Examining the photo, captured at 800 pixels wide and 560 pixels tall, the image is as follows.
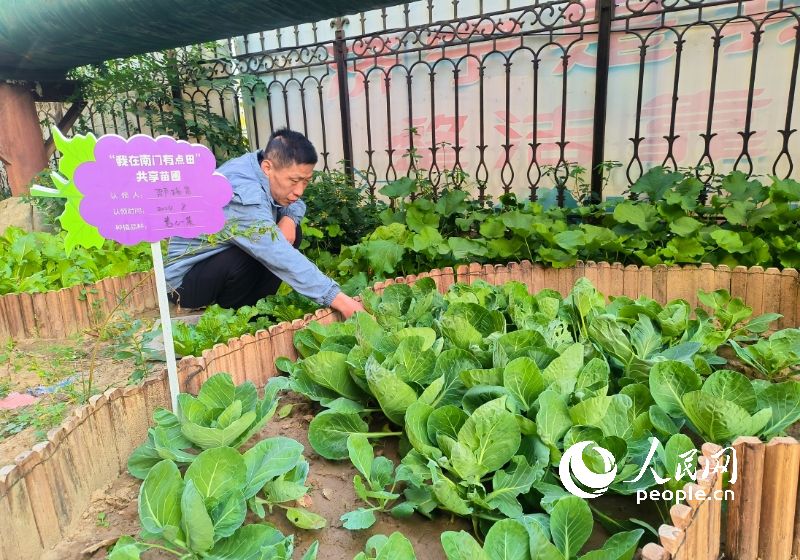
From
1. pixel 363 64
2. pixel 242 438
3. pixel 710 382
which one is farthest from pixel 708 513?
pixel 363 64

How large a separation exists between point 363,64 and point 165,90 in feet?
6.78

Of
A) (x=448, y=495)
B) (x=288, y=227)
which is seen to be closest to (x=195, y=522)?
(x=448, y=495)

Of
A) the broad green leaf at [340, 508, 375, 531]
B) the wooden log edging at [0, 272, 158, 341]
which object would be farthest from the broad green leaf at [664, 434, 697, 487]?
the wooden log edging at [0, 272, 158, 341]

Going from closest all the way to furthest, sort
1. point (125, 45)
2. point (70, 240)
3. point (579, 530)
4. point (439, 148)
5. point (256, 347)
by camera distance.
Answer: point (579, 530)
point (70, 240)
point (256, 347)
point (125, 45)
point (439, 148)

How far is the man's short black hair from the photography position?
2545 millimetres

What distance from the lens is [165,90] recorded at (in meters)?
5.31

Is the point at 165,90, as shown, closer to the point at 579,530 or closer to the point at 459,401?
the point at 459,401

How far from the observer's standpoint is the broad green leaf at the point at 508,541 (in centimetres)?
103

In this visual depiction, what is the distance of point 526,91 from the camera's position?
4.09 metres

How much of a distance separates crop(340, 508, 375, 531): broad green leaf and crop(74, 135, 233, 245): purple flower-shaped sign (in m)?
0.77

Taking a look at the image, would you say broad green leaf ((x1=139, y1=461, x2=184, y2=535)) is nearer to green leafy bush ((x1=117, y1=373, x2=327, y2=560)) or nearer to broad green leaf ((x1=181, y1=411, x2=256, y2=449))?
green leafy bush ((x1=117, y1=373, x2=327, y2=560))

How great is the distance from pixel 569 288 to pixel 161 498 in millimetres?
2006

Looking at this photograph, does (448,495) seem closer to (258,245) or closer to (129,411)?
(129,411)

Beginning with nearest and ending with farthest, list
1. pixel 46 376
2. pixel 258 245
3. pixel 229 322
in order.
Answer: pixel 229 322
pixel 258 245
pixel 46 376
